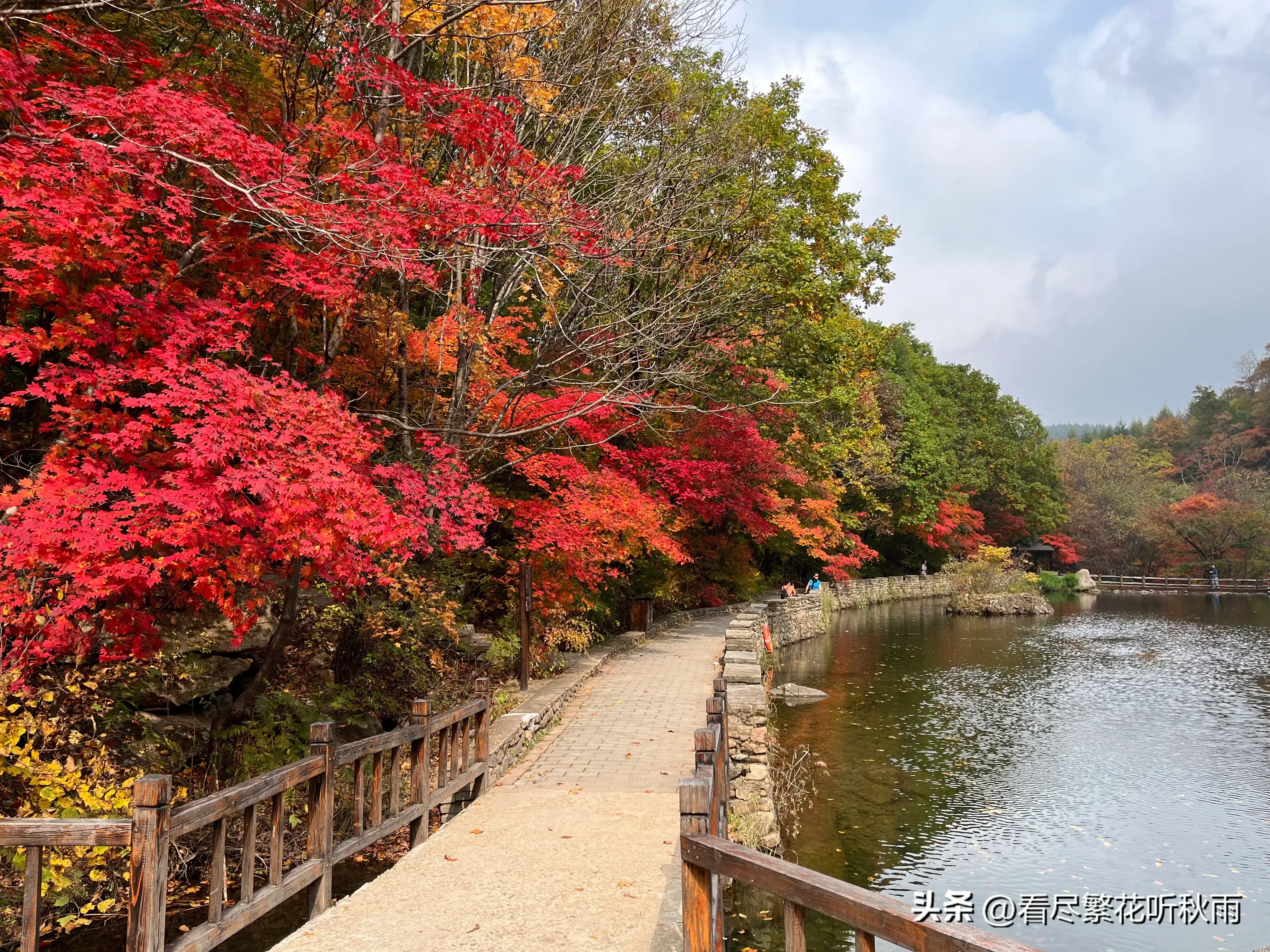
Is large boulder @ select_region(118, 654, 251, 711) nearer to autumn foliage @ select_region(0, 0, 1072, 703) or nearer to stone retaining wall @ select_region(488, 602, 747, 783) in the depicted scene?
autumn foliage @ select_region(0, 0, 1072, 703)

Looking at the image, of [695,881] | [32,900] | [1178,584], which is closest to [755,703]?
[695,881]

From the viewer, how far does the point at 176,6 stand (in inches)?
281

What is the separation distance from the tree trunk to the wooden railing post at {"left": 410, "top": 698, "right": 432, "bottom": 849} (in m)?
1.99

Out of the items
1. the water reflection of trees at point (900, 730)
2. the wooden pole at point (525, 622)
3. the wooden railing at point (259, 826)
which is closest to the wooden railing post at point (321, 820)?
the wooden railing at point (259, 826)

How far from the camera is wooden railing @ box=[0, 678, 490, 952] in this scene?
12.6 feet

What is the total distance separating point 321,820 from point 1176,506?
5469 cm

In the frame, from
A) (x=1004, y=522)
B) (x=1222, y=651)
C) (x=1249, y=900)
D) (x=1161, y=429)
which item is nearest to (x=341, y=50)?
(x=1249, y=900)

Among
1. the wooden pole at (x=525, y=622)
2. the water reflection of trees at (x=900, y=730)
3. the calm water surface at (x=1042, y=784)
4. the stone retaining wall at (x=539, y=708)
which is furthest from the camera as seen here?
the wooden pole at (x=525, y=622)

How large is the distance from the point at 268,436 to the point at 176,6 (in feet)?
13.2

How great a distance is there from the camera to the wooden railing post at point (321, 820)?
5316mm

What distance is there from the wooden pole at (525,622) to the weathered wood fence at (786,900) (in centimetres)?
668

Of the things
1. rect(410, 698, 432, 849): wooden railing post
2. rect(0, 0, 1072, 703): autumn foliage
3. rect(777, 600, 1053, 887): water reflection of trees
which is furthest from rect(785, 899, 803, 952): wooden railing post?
rect(777, 600, 1053, 887): water reflection of trees

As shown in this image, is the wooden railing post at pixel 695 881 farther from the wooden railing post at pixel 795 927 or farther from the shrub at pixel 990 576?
the shrub at pixel 990 576

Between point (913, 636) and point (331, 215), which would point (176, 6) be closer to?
point (331, 215)
